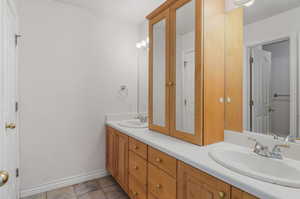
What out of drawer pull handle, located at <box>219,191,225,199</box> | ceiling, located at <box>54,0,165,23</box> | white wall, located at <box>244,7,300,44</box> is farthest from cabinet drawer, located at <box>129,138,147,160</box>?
ceiling, located at <box>54,0,165,23</box>

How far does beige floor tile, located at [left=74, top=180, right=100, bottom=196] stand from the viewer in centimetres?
213

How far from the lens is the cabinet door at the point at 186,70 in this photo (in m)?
1.30

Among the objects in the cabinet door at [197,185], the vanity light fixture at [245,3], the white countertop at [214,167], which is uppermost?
the vanity light fixture at [245,3]

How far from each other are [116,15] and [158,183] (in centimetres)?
245

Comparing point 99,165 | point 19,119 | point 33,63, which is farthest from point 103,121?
point 33,63

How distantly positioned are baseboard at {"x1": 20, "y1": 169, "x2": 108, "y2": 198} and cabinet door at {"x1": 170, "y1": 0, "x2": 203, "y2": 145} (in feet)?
5.27

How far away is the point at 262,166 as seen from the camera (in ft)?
3.36

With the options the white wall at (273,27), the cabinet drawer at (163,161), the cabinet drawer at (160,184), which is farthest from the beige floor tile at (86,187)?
the white wall at (273,27)

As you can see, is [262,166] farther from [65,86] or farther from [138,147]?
[65,86]

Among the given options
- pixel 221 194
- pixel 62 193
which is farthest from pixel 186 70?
pixel 62 193

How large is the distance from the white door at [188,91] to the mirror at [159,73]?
0.28 m

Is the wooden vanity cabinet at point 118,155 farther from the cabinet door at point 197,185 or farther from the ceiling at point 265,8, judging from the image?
the ceiling at point 265,8

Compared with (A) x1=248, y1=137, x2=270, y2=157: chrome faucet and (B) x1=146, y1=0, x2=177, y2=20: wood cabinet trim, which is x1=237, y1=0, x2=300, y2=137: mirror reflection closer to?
(A) x1=248, y1=137, x2=270, y2=157: chrome faucet

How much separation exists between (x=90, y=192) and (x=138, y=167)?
994 mm
